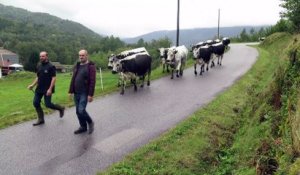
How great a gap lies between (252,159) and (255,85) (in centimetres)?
1150

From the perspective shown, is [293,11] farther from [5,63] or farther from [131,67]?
[5,63]

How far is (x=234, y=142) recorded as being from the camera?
10758 mm

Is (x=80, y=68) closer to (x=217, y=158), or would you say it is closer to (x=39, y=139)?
(x=39, y=139)

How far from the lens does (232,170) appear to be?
8609 millimetres

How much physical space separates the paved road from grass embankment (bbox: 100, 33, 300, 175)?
2.15ft

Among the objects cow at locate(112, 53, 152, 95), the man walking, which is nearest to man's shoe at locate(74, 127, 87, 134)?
the man walking

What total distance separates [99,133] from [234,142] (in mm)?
3542

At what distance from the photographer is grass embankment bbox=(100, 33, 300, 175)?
7.77 metres

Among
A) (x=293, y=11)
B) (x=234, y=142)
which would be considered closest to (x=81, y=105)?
(x=234, y=142)

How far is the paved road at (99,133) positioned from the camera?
8773 mm

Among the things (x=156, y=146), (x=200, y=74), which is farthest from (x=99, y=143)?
(x=200, y=74)

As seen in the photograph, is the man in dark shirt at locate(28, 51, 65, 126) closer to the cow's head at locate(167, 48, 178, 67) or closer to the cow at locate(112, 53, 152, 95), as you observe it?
A: the cow at locate(112, 53, 152, 95)

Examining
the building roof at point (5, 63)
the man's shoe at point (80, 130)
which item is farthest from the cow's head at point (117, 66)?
the building roof at point (5, 63)

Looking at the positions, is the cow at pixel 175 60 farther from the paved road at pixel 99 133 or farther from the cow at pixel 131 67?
the paved road at pixel 99 133
